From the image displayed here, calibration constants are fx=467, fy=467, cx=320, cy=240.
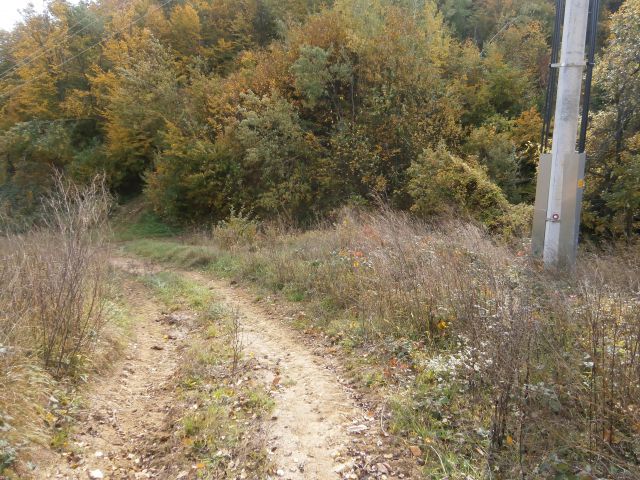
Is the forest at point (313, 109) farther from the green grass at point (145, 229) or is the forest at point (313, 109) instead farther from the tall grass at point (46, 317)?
the tall grass at point (46, 317)

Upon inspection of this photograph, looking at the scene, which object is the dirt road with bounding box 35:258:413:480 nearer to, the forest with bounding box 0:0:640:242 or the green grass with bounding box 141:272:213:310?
the green grass with bounding box 141:272:213:310

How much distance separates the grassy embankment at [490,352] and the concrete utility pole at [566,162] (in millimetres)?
479

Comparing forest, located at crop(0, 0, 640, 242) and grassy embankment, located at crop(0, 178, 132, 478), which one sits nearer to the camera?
grassy embankment, located at crop(0, 178, 132, 478)

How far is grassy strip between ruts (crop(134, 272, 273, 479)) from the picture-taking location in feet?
12.6

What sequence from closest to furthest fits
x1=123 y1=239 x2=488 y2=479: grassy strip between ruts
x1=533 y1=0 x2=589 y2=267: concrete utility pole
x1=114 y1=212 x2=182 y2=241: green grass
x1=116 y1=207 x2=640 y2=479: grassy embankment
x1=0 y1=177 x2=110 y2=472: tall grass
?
x1=116 y1=207 x2=640 y2=479: grassy embankment → x1=123 y1=239 x2=488 y2=479: grassy strip between ruts → x1=0 y1=177 x2=110 y2=472: tall grass → x1=533 y1=0 x2=589 y2=267: concrete utility pole → x1=114 y1=212 x2=182 y2=241: green grass

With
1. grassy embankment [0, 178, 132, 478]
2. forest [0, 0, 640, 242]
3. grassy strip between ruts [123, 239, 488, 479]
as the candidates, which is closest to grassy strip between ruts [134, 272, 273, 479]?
grassy embankment [0, 178, 132, 478]

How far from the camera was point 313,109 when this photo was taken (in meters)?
19.5

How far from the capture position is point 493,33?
2658cm

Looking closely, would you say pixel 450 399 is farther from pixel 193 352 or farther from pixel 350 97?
pixel 350 97

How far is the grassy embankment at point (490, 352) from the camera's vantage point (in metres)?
3.20

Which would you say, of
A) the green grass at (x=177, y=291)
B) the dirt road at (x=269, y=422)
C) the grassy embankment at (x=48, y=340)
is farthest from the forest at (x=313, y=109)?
the grassy embankment at (x=48, y=340)

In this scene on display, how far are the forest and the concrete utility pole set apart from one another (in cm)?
257

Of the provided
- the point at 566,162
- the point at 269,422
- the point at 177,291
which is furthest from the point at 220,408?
the point at 566,162

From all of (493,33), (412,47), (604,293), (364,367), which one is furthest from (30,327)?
(493,33)
